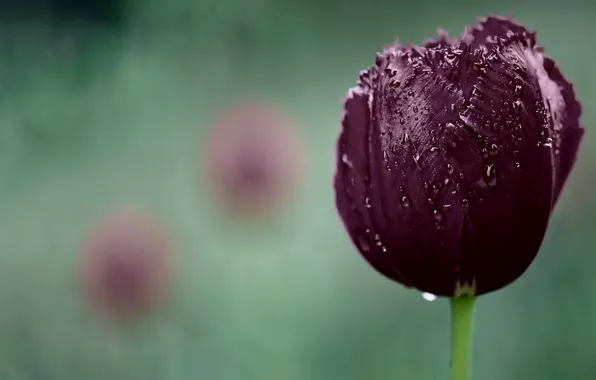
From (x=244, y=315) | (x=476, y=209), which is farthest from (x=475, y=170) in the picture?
(x=244, y=315)

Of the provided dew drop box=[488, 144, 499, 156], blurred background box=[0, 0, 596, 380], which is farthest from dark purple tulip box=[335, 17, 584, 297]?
blurred background box=[0, 0, 596, 380]

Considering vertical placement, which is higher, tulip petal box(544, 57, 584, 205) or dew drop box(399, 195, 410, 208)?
tulip petal box(544, 57, 584, 205)

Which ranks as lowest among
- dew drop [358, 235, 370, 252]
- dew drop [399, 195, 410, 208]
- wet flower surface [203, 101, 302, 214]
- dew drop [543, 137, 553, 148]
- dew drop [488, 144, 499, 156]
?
dew drop [358, 235, 370, 252]

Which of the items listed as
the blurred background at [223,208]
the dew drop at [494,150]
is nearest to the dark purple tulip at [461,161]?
the dew drop at [494,150]

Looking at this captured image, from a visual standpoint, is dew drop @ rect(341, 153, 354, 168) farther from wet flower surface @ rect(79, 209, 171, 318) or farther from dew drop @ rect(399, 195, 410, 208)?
wet flower surface @ rect(79, 209, 171, 318)

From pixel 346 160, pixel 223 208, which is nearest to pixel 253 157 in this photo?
pixel 223 208

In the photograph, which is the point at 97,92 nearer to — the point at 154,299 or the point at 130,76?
the point at 130,76
